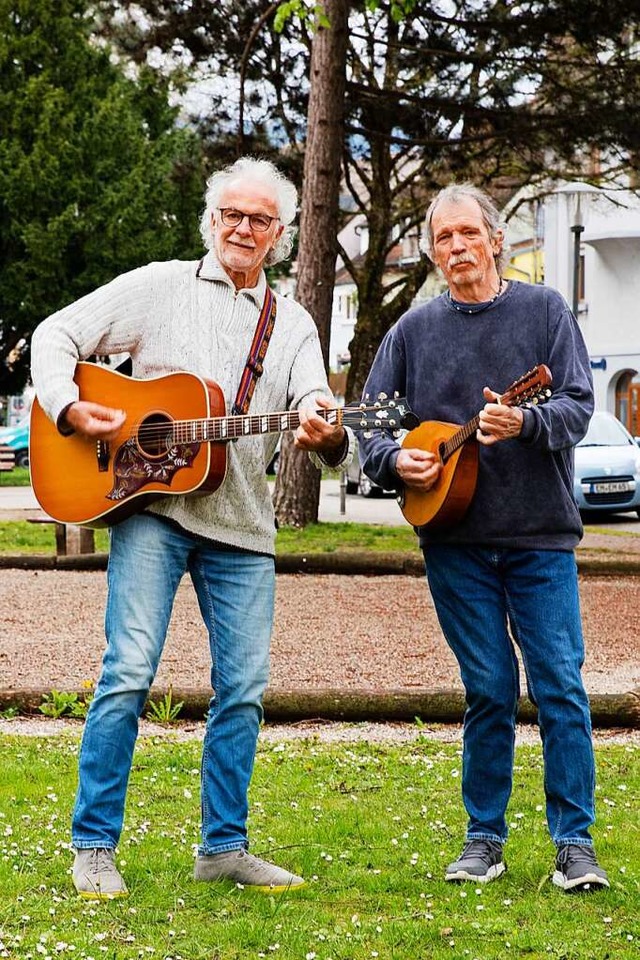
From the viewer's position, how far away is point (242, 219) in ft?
14.8

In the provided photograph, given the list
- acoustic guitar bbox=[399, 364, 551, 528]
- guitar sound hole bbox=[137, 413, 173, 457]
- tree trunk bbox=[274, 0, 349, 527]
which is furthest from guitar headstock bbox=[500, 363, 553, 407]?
tree trunk bbox=[274, 0, 349, 527]

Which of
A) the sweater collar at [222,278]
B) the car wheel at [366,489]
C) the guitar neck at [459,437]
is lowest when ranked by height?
the car wheel at [366,489]

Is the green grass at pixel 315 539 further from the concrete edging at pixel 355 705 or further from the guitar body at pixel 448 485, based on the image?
the guitar body at pixel 448 485

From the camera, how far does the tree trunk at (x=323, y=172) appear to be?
1555 centimetres

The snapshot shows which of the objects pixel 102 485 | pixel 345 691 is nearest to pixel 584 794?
pixel 102 485

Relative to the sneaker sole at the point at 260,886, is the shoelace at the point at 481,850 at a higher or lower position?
higher

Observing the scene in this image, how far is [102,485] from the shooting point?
4.49 meters

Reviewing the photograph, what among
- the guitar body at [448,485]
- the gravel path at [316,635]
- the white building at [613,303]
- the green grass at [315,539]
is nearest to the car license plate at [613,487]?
the green grass at [315,539]

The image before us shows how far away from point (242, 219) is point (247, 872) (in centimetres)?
196

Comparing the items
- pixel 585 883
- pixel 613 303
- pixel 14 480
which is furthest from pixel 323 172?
pixel 613 303

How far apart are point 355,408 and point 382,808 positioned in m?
1.72

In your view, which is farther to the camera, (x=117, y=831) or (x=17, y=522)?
(x=17, y=522)

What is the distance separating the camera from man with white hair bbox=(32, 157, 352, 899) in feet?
14.3

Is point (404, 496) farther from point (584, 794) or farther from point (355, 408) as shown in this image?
point (584, 794)
